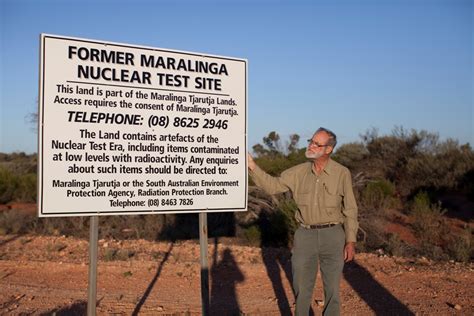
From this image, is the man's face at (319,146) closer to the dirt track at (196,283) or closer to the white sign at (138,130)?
the white sign at (138,130)

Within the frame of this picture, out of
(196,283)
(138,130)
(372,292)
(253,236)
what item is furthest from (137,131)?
(253,236)

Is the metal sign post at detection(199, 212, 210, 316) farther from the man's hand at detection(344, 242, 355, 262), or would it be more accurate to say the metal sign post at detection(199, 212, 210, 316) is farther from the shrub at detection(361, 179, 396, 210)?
the shrub at detection(361, 179, 396, 210)

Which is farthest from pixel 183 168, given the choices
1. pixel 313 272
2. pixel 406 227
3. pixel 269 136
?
pixel 269 136

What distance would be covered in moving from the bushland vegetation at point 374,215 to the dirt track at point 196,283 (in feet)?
6.39

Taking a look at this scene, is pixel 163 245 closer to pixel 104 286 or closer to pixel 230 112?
pixel 104 286

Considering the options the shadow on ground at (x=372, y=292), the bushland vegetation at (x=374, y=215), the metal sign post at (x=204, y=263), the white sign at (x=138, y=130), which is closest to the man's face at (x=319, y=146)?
the white sign at (x=138, y=130)

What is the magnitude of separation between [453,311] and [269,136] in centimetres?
2182

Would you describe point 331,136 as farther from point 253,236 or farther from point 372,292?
point 253,236

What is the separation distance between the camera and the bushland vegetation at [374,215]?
1270 cm

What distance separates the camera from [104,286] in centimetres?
812

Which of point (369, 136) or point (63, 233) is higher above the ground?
point (369, 136)

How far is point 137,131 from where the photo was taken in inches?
189

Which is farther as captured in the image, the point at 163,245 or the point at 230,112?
the point at 163,245

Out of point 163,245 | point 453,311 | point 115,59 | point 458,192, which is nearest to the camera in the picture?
point 115,59
